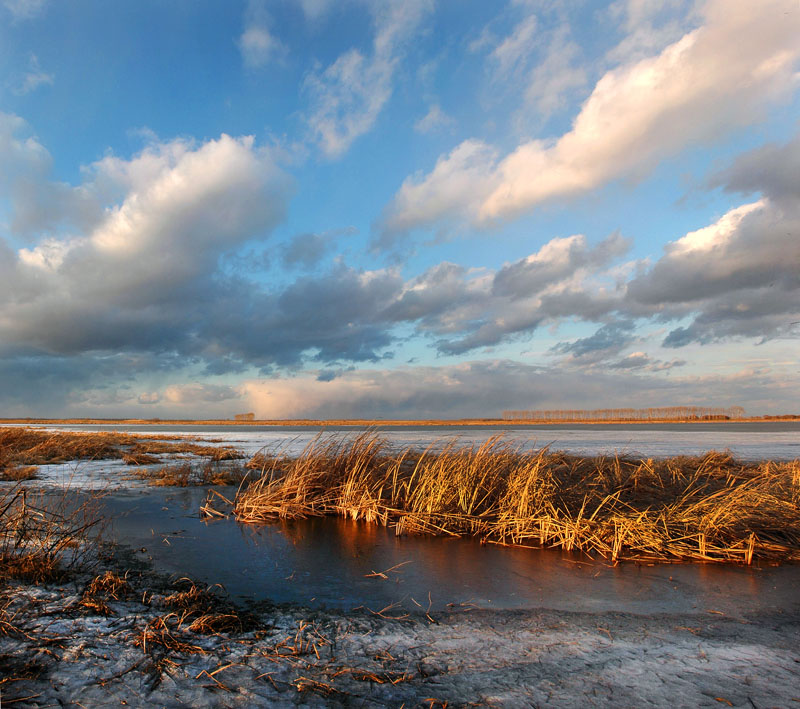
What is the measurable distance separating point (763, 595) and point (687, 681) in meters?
2.54

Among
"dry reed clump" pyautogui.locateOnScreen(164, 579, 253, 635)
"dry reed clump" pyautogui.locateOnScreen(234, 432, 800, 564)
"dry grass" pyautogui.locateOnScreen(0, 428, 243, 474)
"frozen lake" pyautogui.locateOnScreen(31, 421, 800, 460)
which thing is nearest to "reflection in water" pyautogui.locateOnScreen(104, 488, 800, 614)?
"dry reed clump" pyautogui.locateOnScreen(164, 579, 253, 635)

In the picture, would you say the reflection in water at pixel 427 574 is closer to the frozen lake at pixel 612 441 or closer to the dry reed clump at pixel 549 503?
the dry reed clump at pixel 549 503

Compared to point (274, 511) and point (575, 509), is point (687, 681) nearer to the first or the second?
point (575, 509)

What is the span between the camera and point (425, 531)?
754 centimetres

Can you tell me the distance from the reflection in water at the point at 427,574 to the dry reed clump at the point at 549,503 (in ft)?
1.57

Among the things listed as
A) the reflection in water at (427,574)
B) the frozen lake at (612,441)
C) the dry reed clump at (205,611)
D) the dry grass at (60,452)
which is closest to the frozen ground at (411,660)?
the dry reed clump at (205,611)

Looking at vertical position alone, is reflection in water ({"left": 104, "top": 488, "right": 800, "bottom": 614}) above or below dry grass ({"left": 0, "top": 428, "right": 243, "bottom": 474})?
below

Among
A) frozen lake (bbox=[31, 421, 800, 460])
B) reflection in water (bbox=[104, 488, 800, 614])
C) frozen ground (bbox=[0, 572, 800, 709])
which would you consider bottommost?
frozen lake (bbox=[31, 421, 800, 460])

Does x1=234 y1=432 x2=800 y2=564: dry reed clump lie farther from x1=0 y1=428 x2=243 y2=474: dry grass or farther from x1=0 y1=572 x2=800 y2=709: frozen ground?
x1=0 y1=428 x2=243 y2=474: dry grass

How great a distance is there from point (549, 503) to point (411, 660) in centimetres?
456

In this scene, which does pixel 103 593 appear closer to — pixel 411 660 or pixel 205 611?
pixel 205 611

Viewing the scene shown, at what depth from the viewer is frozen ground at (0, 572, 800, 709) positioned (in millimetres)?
2660

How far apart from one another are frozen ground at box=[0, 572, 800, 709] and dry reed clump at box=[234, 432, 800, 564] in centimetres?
225

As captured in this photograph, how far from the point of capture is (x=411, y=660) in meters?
3.14
